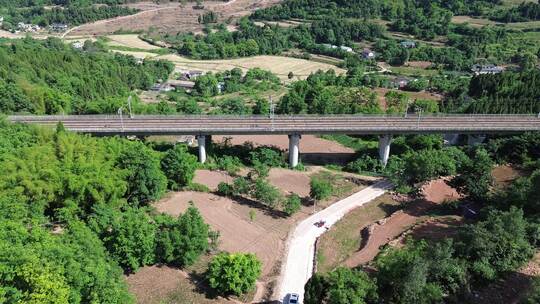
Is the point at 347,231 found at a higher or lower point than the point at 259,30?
lower

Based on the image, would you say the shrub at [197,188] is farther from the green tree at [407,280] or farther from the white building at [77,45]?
the white building at [77,45]

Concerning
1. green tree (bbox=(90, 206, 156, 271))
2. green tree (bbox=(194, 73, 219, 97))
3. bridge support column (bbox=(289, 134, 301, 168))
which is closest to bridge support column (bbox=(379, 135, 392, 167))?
bridge support column (bbox=(289, 134, 301, 168))

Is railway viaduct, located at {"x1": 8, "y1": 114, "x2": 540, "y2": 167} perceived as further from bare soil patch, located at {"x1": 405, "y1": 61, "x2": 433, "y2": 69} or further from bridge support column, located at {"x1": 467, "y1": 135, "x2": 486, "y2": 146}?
bare soil patch, located at {"x1": 405, "y1": 61, "x2": 433, "y2": 69}

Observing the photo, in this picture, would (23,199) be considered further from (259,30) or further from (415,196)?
(259,30)

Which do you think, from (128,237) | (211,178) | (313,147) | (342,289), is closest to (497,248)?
(342,289)

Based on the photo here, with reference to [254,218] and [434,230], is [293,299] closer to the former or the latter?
[254,218]

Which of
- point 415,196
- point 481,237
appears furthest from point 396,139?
point 481,237

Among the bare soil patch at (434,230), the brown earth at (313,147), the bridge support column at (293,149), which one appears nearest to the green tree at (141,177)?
the bridge support column at (293,149)
